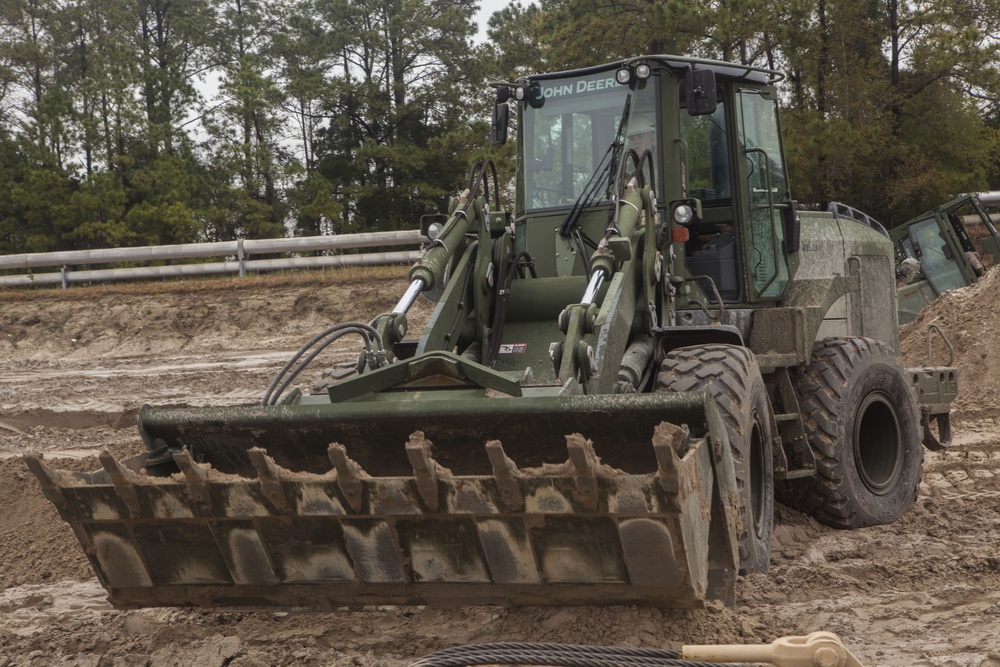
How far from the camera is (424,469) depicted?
4.49 m

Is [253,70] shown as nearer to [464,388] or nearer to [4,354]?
[4,354]

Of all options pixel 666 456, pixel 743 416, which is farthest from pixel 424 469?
pixel 743 416

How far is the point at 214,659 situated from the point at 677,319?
3293 millimetres

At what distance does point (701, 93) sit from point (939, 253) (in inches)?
499

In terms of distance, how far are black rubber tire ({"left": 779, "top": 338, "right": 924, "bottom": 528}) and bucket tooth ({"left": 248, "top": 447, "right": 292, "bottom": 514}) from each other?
362 centimetres

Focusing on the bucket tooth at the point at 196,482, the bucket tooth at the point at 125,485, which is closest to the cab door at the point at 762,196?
the bucket tooth at the point at 196,482

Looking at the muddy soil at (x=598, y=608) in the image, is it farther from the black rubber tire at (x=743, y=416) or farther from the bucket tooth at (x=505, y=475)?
the bucket tooth at (x=505, y=475)

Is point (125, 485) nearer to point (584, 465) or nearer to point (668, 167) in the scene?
point (584, 465)

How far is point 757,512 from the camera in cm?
604

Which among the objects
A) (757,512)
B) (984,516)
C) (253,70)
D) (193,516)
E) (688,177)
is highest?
(253,70)

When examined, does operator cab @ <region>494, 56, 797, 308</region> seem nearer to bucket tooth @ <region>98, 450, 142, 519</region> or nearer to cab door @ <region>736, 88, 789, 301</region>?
cab door @ <region>736, 88, 789, 301</region>

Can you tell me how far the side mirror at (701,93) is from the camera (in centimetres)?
650

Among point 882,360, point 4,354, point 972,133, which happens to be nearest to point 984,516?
point 882,360

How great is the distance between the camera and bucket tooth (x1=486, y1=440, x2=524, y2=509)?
4.33m
